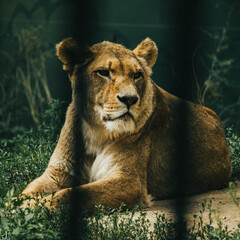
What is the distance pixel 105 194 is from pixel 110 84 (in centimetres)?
96

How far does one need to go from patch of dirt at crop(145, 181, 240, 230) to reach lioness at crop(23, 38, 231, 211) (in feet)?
0.50

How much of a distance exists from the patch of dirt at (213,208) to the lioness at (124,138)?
0.50 feet

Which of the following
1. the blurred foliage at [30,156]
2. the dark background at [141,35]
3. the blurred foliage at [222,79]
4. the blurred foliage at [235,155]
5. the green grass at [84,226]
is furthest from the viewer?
the blurred foliage at [222,79]

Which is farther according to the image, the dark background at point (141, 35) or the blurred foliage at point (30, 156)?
the dark background at point (141, 35)

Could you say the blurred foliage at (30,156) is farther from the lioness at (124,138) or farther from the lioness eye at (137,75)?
the lioness eye at (137,75)

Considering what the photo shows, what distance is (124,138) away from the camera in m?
4.30

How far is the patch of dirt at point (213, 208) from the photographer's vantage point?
3645mm

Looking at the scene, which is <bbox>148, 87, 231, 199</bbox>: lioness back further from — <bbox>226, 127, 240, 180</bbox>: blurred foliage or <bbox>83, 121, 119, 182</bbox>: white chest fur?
<bbox>83, 121, 119, 182</bbox>: white chest fur

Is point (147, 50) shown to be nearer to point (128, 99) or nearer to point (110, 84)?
point (110, 84)

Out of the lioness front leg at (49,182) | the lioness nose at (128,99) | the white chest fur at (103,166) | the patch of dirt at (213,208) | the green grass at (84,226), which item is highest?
the lioness nose at (128,99)

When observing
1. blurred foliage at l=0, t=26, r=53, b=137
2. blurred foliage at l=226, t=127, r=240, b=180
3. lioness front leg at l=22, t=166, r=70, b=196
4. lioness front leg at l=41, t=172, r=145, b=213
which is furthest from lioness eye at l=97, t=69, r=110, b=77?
blurred foliage at l=0, t=26, r=53, b=137

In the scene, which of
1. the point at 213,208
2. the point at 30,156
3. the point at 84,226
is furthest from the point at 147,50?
the point at 84,226

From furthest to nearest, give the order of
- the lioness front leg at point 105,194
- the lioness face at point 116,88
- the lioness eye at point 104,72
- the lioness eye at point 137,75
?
the lioness eye at point 137,75 < the lioness eye at point 104,72 < the lioness face at point 116,88 < the lioness front leg at point 105,194

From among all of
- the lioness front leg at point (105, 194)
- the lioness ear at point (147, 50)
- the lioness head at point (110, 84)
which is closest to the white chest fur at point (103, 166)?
the lioness front leg at point (105, 194)
